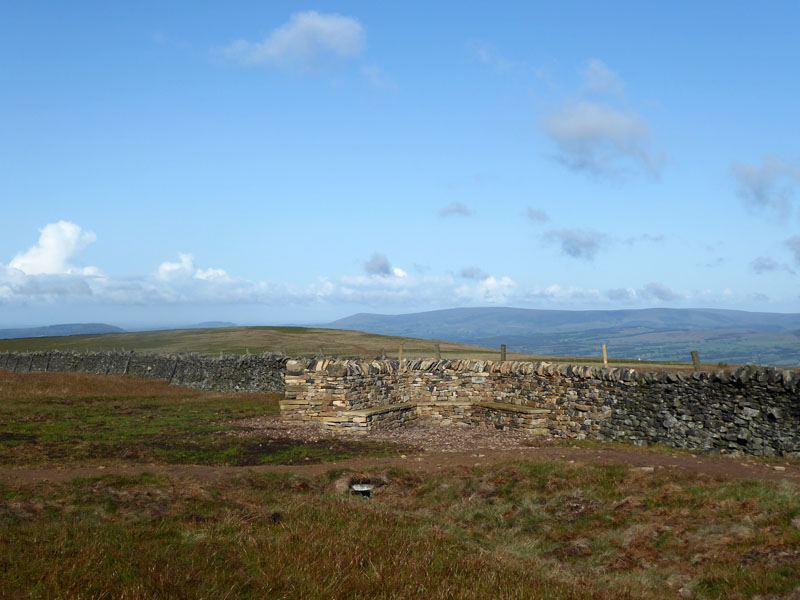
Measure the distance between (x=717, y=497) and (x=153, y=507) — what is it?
33.6ft

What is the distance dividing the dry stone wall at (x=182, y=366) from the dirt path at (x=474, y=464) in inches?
724

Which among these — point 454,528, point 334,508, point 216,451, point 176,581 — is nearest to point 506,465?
point 454,528

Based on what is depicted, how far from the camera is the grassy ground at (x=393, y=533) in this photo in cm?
602

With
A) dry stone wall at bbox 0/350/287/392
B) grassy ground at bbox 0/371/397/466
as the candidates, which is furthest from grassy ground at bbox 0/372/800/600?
dry stone wall at bbox 0/350/287/392

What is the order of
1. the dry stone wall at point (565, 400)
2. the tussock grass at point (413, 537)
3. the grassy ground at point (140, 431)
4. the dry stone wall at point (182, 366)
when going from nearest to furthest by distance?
the tussock grass at point (413, 537) < the dry stone wall at point (565, 400) < the grassy ground at point (140, 431) < the dry stone wall at point (182, 366)

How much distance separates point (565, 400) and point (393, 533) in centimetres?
1351

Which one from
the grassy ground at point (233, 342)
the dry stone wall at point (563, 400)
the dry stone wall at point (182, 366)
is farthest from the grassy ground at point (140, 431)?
the grassy ground at point (233, 342)

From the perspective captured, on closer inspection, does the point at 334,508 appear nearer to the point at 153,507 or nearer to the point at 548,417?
the point at 153,507

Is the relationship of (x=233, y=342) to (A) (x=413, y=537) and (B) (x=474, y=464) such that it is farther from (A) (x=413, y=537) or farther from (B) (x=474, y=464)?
(A) (x=413, y=537)

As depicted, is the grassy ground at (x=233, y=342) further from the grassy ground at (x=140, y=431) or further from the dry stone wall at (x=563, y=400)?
the dry stone wall at (x=563, y=400)

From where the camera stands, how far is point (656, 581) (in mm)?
8078

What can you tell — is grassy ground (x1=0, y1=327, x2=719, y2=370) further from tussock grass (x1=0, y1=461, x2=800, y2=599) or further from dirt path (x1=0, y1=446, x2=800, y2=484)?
tussock grass (x1=0, y1=461, x2=800, y2=599)

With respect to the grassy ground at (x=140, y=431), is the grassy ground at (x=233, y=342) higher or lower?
higher

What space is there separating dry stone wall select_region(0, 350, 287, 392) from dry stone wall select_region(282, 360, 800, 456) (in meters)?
11.6
